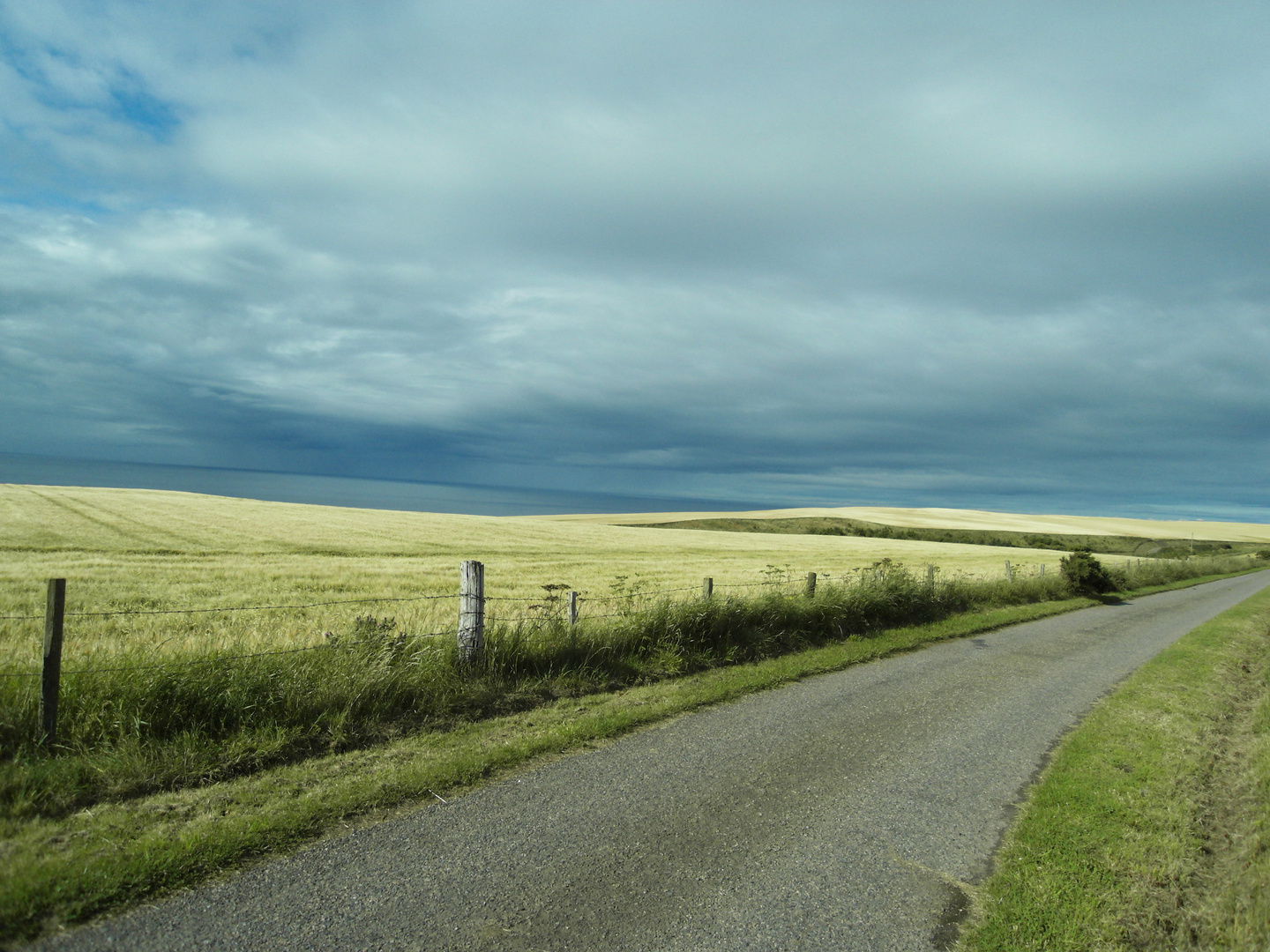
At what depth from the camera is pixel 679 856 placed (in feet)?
15.2

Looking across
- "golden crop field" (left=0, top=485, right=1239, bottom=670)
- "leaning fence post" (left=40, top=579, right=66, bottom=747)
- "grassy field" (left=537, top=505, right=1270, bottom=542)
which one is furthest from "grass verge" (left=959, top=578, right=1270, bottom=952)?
"grassy field" (left=537, top=505, right=1270, bottom=542)

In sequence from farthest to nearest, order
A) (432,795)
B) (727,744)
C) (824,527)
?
(824,527) < (727,744) < (432,795)

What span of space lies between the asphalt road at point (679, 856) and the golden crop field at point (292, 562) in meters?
3.99

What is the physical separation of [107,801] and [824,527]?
86655 mm

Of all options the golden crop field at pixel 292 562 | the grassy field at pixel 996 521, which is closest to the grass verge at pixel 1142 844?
the golden crop field at pixel 292 562

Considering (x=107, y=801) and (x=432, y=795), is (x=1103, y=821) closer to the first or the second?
(x=432, y=795)

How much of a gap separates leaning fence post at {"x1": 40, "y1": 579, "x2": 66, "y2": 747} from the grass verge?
692 centimetres

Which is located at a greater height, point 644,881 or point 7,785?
point 7,785

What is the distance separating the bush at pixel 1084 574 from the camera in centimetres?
2567

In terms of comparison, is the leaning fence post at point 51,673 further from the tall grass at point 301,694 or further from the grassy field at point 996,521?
the grassy field at point 996,521

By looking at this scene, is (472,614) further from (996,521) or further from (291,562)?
(996,521)

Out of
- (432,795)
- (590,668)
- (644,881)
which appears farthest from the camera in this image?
Answer: (590,668)

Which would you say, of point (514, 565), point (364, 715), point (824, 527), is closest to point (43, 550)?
point (514, 565)

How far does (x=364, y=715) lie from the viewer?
6.77 m
